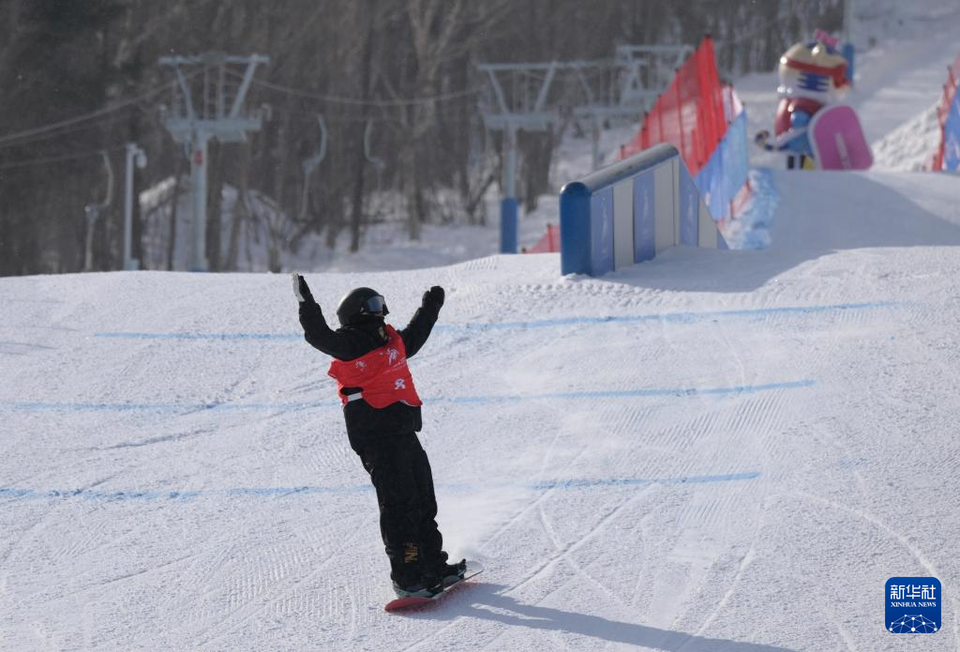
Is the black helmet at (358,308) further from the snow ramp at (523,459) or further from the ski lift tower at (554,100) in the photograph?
the ski lift tower at (554,100)

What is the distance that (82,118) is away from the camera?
3319cm

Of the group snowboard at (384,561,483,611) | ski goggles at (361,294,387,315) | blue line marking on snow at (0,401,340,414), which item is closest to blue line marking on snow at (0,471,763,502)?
snowboard at (384,561,483,611)

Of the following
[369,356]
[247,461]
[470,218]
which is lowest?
[470,218]

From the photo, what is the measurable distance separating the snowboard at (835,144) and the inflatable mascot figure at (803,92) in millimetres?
126

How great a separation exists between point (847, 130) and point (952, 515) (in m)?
20.1

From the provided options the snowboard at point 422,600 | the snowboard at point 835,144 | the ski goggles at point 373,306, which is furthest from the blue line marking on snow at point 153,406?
the snowboard at point 835,144

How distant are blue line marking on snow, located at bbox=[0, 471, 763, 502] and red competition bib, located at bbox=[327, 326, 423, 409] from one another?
4.42 feet

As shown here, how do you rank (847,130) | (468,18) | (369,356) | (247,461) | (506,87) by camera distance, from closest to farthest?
(369,356)
(247,461)
(847,130)
(468,18)
(506,87)

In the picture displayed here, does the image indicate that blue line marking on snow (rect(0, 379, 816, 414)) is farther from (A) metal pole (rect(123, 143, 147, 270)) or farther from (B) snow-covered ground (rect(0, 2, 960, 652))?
(A) metal pole (rect(123, 143, 147, 270))

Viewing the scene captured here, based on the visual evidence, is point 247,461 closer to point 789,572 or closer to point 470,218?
point 789,572

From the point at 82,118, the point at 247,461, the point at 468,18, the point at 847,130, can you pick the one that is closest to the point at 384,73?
the point at 468,18

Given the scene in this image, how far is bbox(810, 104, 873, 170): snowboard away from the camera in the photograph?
2472 centimetres

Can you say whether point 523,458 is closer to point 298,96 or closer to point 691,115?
point 691,115

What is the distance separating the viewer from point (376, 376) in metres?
5.29
